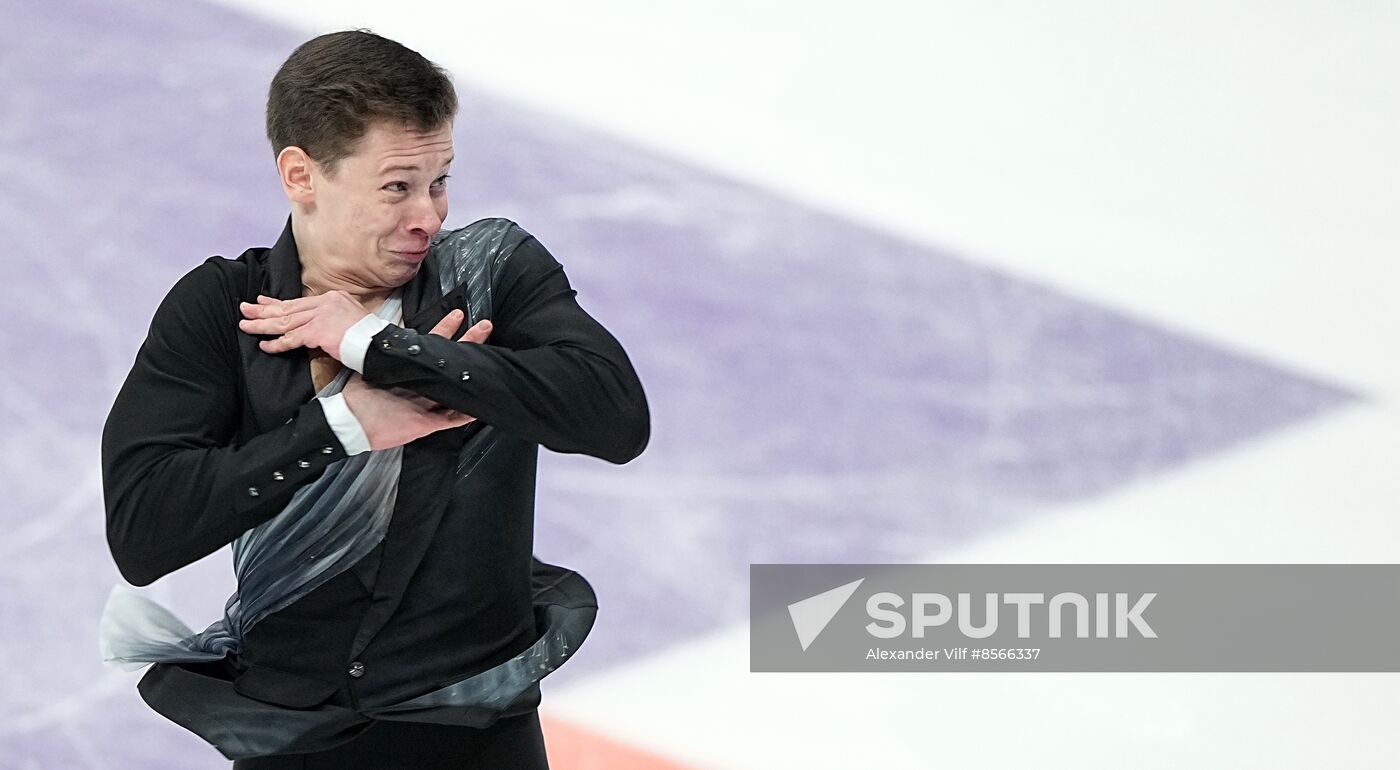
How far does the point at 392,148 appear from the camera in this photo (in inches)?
71.9

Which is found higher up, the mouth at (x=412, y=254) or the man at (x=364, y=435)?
the mouth at (x=412, y=254)

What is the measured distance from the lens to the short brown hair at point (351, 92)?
71.5 inches

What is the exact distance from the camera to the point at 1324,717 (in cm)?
349

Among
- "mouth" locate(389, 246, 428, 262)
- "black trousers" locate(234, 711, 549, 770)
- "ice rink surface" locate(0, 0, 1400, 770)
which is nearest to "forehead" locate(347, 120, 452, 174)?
"mouth" locate(389, 246, 428, 262)

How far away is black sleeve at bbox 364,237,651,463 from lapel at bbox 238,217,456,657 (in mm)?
108

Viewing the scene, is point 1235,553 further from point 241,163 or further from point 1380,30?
point 241,163

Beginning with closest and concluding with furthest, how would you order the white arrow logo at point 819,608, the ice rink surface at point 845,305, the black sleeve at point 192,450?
1. the black sleeve at point 192,450
2. the ice rink surface at point 845,305
3. the white arrow logo at point 819,608

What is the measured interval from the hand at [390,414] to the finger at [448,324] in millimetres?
98

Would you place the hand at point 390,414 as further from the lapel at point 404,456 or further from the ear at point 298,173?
the ear at point 298,173

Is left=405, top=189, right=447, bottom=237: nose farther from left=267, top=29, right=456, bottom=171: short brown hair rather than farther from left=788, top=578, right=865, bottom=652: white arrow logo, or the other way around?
left=788, top=578, right=865, bottom=652: white arrow logo

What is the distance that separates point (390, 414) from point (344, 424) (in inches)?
2.1

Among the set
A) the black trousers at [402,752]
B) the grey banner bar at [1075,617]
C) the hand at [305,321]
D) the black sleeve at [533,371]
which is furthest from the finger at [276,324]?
the grey banner bar at [1075,617]

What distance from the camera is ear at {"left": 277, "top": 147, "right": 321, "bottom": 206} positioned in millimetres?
1872

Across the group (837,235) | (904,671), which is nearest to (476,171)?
(837,235)
